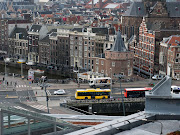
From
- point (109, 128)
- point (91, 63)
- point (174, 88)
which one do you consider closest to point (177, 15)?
point (91, 63)

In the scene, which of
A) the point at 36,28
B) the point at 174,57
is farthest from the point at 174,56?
the point at 36,28

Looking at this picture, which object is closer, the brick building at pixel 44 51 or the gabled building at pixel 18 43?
the brick building at pixel 44 51

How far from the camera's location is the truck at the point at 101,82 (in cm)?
8488

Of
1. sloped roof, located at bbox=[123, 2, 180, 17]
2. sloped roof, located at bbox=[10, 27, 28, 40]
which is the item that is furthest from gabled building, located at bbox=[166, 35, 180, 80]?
sloped roof, located at bbox=[10, 27, 28, 40]

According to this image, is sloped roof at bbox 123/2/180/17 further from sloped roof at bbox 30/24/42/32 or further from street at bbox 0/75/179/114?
street at bbox 0/75/179/114

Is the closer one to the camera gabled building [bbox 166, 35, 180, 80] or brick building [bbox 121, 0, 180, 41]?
gabled building [bbox 166, 35, 180, 80]

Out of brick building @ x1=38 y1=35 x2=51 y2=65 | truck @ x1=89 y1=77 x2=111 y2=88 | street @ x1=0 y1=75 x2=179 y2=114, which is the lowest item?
street @ x1=0 y1=75 x2=179 y2=114

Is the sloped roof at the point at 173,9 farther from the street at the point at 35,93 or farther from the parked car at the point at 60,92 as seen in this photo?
the parked car at the point at 60,92

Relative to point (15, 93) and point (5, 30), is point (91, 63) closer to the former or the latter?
point (15, 93)

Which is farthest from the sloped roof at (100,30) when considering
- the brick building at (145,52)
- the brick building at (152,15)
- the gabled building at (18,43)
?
the gabled building at (18,43)

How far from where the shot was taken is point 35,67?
11631cm

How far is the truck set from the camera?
84875mm

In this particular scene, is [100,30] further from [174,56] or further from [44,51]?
[174,56]

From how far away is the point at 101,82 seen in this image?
85.6 metres
